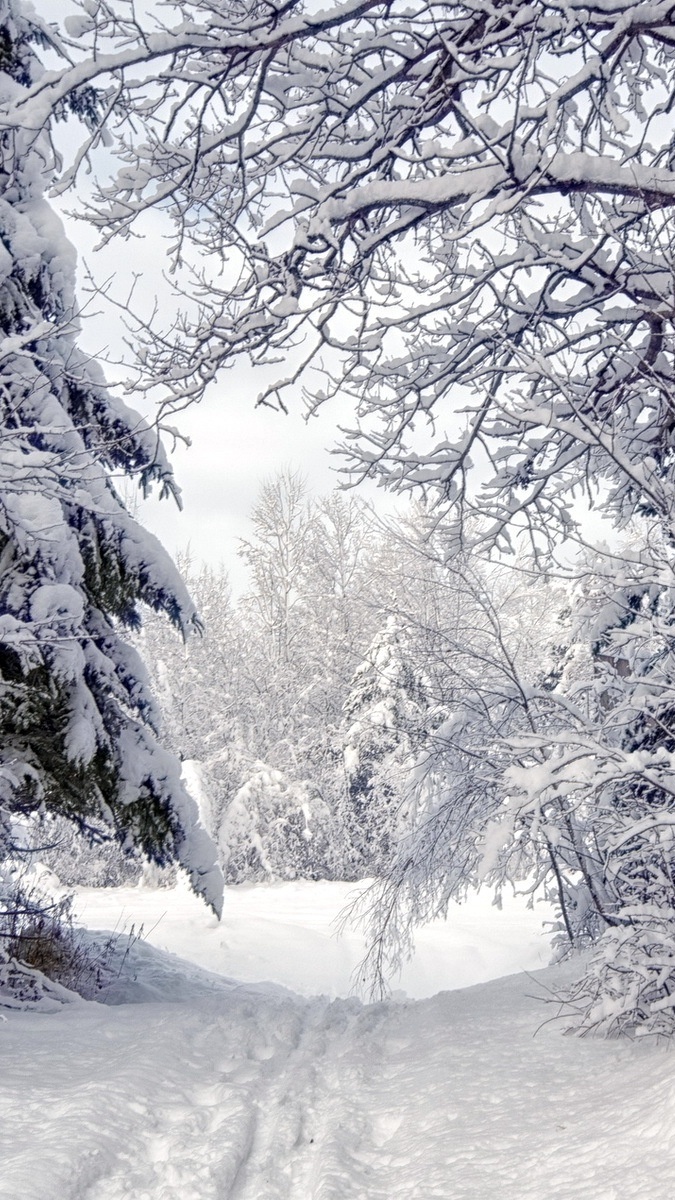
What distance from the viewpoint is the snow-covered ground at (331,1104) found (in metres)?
2.88

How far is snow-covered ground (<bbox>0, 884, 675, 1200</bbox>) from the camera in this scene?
2.88 meters

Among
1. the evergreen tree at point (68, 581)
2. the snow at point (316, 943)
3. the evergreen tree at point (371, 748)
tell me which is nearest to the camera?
the evergreen tree at point (68, 581)

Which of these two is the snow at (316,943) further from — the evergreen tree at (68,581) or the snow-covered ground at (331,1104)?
the snow-covered ground at (331,1104)

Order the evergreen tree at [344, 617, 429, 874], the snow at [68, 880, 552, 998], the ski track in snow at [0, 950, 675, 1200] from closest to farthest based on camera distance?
the ski track in snow at [0, 950, 675, 1200], the snow at [68, 880, 552, 998], the evergreen tree at [344, 617, 429, 874]

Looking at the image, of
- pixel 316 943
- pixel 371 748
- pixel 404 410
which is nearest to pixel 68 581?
pixel 404 410

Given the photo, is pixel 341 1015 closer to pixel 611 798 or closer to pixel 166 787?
pixel 166 787

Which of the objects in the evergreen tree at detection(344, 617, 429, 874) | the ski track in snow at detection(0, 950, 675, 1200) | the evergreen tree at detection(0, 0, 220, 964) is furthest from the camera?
the evergreen tree at detection(344, 617, 429, 874)

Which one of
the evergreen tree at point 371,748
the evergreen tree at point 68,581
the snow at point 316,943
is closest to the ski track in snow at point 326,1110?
the evergreen tree at point 68,581

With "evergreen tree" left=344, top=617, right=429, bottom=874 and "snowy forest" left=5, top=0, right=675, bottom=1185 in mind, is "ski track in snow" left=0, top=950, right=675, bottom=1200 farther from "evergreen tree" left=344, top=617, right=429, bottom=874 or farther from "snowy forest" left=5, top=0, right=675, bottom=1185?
"evergreen tree" left=344, top=617, right=429, bottom=874

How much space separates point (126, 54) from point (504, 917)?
14048 millimetres

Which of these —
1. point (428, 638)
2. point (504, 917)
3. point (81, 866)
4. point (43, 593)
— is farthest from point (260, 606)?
point (43, 593)

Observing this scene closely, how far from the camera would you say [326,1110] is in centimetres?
386

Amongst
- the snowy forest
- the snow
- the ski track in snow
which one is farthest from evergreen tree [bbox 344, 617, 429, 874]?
the ski track in snow

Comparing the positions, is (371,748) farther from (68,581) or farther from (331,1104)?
(331,1104)
